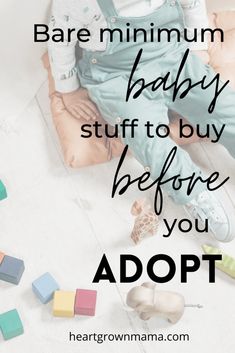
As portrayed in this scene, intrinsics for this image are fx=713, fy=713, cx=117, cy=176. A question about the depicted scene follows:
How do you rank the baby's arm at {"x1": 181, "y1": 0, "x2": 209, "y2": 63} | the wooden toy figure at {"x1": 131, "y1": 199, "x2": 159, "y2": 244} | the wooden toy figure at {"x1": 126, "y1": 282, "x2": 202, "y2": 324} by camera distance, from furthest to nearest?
the baby's arm at {"x1": 181, "y1": 0, "x2": 209, "y2": 63}
the wooden toy figure at {"x1": 131, "y1": 199, "x2": 159, "y2": 244}
the wooden toy figure at {"x1": 126, "y1": 282, "x2": 202, "y2": 324}

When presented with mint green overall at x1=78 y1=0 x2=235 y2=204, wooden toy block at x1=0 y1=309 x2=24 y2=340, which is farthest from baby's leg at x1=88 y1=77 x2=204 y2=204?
wooden toy block at x1=0 y1=309 x2=24 y2=340

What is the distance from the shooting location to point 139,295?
4.08 ft

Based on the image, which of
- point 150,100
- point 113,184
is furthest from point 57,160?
point 150,100

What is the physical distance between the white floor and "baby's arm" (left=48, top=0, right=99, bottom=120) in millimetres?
88

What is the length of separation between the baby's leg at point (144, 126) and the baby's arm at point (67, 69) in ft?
0.14

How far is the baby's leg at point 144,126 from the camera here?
53.7 inches

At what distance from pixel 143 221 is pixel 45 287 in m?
0.22

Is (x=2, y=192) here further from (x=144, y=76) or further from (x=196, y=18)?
(x=196, y=18)

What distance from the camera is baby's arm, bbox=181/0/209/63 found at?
1.47 m

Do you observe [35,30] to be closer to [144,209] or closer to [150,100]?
[150,100]

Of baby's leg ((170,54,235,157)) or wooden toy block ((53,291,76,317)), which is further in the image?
baby's leg ((170,54,235,157))

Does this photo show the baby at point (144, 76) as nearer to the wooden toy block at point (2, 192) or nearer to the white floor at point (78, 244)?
the white floor at point (78, 244)

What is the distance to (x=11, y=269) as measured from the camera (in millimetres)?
1316

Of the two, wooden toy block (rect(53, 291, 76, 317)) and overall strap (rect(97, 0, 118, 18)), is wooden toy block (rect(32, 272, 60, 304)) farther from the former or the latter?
overall strap (rect(97, 0, 118, 18))
